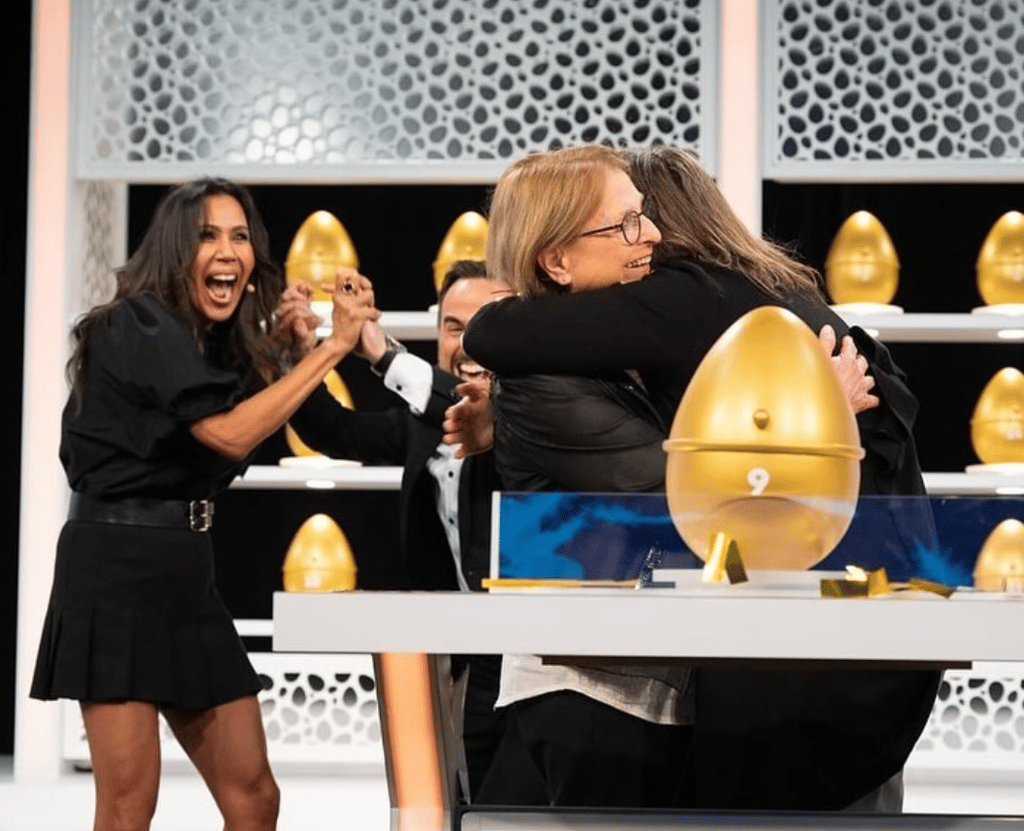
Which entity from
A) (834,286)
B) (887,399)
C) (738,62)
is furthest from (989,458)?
(887,399)

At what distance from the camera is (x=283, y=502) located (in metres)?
5.18

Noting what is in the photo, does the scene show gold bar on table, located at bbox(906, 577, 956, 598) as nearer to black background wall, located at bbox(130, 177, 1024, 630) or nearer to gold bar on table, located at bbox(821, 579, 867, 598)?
gold bar on table, located at bbox(821, 579, 867, 598)

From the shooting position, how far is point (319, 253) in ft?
13.2

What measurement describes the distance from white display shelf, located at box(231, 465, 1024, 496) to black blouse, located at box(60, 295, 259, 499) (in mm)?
1452

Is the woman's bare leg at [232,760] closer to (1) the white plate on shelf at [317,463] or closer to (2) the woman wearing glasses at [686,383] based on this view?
(2) the woman wearing glasses at [686,383]

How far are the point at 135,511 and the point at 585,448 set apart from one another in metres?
1.29

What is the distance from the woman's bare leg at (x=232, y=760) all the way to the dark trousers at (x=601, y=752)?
119 cm

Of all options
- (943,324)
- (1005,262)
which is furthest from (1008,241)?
(943,324)

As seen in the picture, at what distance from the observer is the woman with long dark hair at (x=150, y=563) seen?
8.10 feet

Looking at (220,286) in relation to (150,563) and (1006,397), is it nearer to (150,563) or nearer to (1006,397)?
(150,563)

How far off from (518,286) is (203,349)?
1.20 m

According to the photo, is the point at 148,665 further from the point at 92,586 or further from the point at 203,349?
the point at 203,349

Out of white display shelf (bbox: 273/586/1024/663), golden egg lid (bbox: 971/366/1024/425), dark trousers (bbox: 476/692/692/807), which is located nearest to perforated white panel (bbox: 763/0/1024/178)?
golden egg lid (bbox: 971/366/1024/425)

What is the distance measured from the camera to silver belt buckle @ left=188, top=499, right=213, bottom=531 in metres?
2.58
